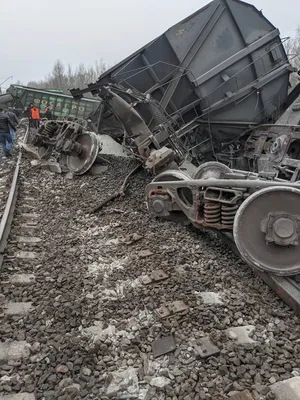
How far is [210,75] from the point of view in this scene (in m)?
7.30

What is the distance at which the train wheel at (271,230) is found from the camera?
10.8 feet

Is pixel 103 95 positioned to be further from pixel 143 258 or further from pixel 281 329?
pixel 281 329

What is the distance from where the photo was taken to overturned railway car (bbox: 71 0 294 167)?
7219 millimetres

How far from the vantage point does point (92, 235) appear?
16.0 ft

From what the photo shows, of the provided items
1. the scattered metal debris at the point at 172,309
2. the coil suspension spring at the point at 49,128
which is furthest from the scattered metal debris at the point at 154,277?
the coil suspension spring at the point at 49,128

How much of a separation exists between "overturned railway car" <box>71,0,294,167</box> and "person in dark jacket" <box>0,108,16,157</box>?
468 centimetres

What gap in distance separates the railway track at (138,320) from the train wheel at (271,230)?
285 mm

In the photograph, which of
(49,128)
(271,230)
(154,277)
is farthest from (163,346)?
(49,128)

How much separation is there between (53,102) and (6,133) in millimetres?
8701

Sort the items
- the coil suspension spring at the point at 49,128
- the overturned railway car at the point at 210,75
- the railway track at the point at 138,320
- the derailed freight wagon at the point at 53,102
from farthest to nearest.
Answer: the derailed freight wagon at the point at 53,102, the coil suspension spring at the point at 49,128, the overturned railway car at the point at 210,75, the railway track at the point at 138,320

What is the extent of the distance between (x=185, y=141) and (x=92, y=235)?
3755 millimetres

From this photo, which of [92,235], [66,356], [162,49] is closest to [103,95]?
[162,49]

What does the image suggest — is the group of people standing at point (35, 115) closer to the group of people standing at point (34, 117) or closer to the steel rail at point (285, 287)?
the group of people standing at point (34, 117)

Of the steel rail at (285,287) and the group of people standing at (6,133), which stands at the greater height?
the group of people standing at (6,133)
